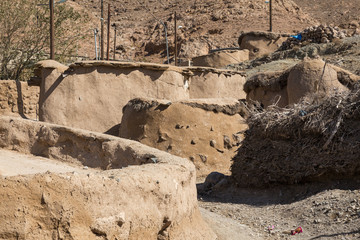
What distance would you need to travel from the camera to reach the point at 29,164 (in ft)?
20.9

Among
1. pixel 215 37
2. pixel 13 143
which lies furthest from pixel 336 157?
pixel 215 37

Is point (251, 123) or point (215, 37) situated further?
point (215, 37)

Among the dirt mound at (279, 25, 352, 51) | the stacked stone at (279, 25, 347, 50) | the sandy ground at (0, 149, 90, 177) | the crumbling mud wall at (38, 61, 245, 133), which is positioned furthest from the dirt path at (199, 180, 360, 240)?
the stacked stone at (279, 25, 347, 50)

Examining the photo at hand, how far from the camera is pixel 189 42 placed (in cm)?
3600

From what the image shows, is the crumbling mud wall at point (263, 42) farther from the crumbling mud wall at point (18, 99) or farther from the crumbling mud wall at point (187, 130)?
the crumbling mud wall at point (187, 130)

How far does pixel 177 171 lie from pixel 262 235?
1.89 metres

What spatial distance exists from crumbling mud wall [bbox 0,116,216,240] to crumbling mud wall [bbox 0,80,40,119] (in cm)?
934

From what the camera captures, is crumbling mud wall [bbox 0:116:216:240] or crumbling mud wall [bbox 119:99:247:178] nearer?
crumbling mud wall [bbox 0:116:216:240]

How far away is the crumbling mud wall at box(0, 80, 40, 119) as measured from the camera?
1368cm

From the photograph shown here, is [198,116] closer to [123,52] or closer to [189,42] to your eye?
[189,42]

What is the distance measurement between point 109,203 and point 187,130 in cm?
584

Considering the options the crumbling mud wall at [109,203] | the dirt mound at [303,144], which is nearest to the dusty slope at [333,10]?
the dirt mound at [303,144]

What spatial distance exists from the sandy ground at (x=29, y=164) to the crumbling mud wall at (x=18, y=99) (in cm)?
705

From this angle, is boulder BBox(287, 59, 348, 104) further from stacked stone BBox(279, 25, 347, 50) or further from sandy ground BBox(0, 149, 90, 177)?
stacked stone BBox(279, 25, 347, 50)
